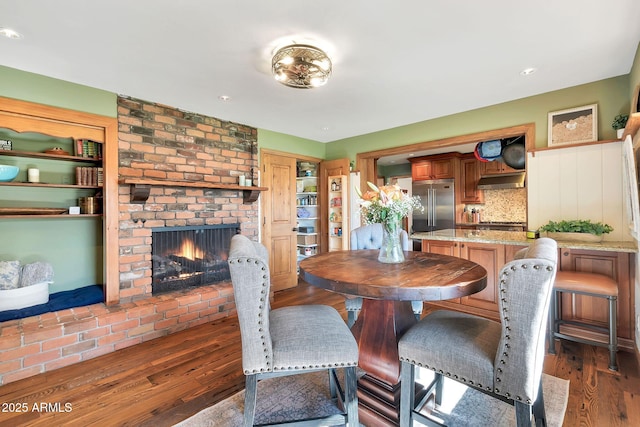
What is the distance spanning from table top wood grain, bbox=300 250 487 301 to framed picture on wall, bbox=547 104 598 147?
2.00m

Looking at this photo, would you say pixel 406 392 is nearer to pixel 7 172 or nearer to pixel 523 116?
pixel 523 116

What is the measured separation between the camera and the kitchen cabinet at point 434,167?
582cm

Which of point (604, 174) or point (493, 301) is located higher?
point (604, 174)

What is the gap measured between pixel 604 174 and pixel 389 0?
8.32 ft

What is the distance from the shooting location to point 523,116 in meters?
3.08

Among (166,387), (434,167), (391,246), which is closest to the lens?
(391,246)

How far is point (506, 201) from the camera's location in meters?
5.61

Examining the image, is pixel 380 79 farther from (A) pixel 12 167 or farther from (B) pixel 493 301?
(A) pixel 12 167

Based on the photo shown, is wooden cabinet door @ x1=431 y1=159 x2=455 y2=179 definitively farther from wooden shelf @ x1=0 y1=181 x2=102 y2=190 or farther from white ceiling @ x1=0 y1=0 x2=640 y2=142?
wooden shelf @ x1=0 y1=181 x2=102 y2=190

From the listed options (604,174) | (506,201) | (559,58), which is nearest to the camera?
(559,58)

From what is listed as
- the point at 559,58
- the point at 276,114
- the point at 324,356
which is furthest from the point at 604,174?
the point at 276,114

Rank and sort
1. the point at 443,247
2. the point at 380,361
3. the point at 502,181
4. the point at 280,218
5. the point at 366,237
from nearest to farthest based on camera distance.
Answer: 1. the point at 380,361
2. the point at 366,237
3. the point at 443,247
4. the point at 280,218
5. the point at 502,181

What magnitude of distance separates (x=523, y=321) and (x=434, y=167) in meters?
5.42

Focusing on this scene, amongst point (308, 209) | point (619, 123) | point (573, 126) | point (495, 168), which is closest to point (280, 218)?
point (308, 209)
